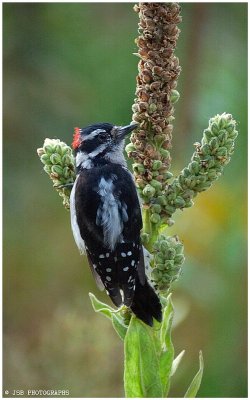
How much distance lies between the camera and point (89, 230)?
327 cm

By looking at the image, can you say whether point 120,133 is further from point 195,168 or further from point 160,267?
point 160,267

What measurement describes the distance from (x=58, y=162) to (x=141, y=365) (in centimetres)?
85

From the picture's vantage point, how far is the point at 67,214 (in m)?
4.82

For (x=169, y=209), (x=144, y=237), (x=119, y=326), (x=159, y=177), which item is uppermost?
(x=159, y=177)

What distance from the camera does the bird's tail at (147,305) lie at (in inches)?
108

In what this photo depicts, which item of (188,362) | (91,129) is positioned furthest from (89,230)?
(188,362)

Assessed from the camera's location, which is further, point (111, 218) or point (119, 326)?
point (111, 218)

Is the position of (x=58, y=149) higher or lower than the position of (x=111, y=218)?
higher

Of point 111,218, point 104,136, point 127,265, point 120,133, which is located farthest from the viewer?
point 104,136

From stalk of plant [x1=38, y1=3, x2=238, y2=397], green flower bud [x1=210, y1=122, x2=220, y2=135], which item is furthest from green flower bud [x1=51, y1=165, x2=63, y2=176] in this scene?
green flower bud [x1=210, y1=122, x2=220, y2=135]

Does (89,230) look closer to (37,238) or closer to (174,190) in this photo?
(174,190)

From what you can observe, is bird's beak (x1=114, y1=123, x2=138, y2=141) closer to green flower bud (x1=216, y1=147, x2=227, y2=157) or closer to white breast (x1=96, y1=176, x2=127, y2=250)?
white breast (x1=96, y1=176, x2=127, y2=250)

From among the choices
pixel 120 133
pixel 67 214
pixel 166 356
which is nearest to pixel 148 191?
pixel 166 356

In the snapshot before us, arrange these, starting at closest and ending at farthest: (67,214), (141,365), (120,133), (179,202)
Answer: (141,365) < (179,202) < (120,133) < (67,214)
